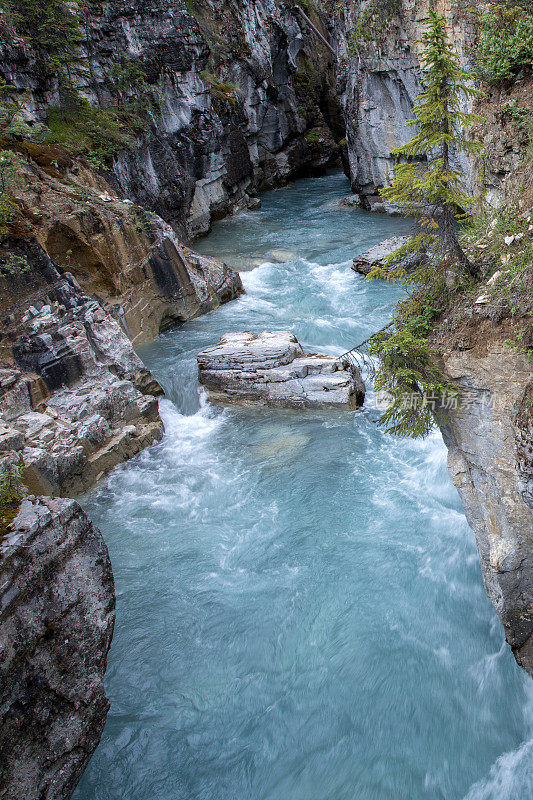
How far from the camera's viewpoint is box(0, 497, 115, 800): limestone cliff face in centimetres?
515

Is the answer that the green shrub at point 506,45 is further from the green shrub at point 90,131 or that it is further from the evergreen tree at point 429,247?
the green shrub at point 90,131

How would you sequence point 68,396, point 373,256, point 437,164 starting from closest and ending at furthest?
point 437,164 → point 68,396 → point 373,256

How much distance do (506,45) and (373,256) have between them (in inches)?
400

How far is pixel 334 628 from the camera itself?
827 centimetres

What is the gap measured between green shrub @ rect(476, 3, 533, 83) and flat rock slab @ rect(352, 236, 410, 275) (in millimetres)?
8470

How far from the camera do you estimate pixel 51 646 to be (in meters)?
5.58

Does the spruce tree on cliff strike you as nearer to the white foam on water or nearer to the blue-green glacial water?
the blue-green glacial water

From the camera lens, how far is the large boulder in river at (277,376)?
13461 mm

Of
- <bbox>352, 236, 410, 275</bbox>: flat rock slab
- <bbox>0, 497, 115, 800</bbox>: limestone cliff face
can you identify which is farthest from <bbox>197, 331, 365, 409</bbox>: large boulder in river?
<bbox>0, 497, 115, 800</bbox>: limestone cliff face

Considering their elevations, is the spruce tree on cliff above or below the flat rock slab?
above

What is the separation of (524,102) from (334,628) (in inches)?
388

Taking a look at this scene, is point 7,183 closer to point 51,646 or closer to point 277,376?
point 277,376

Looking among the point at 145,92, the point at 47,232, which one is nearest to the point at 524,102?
the point at 47,232

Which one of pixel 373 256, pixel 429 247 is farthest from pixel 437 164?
pixel 373 256
